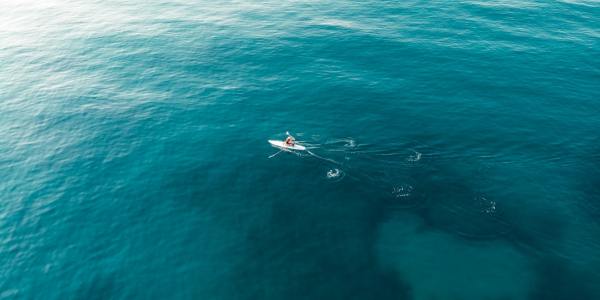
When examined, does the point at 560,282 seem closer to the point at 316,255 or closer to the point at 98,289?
the point at 316,255

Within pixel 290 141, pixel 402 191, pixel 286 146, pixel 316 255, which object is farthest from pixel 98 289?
pixel 402 191

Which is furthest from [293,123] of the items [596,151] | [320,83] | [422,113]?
[596,151]

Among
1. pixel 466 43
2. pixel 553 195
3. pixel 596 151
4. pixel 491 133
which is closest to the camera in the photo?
pixel 553 195

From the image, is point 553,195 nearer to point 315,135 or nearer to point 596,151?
point 596,151

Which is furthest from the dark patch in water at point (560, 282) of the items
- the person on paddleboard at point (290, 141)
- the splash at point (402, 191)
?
the person on paddleboard at point (290, 141)

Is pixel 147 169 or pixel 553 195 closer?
pixel 553 195

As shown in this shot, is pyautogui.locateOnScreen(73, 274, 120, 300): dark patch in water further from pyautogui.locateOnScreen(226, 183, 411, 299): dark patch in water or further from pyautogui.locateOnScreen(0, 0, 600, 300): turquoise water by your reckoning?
pyautogui.locateOnScreen(226, 183, 411, 299): dark patch in water

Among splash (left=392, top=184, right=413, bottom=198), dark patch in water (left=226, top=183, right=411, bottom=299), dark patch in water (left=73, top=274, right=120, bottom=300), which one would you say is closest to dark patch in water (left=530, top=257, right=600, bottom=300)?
dark patch in water (left=226, top=183, right=411, bottom=299)

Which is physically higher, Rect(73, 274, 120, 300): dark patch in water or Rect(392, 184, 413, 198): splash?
Rect(392, 184, 413, 198): splash
